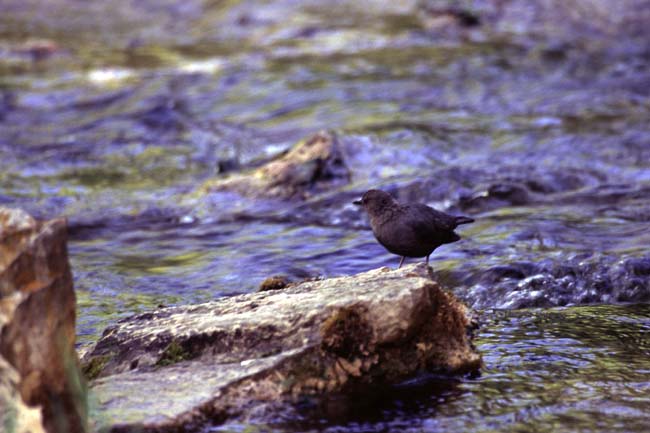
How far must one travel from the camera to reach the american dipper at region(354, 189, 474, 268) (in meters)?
5.25

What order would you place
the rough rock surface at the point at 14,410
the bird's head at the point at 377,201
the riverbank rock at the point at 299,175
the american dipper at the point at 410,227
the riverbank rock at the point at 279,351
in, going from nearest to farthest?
1. the rough rock surface at the point at 14,410
2. the riverbank rock at the point at 279,351
3. the american dipper at the point at 410,227
4. the bird's head at the point at 377,201
5. the riverbank rock at the point at 299,175

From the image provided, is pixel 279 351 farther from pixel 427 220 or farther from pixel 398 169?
pixel 398 169

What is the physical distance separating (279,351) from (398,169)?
5.22 meters

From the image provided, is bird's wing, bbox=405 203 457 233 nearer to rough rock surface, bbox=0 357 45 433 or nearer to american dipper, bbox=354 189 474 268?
american dipper, bbox=354 189 474 268

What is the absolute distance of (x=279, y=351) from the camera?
12.6ft

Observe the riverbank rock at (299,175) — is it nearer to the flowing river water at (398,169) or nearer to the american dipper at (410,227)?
the flowing river water at (398,169)

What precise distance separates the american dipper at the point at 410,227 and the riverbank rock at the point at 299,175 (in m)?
2.82

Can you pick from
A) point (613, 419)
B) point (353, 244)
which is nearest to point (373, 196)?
point (353, 244)

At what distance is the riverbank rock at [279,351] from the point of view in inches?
144

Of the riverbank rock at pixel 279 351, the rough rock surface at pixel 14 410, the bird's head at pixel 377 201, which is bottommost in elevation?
the riverbank rock at pixel 279 351

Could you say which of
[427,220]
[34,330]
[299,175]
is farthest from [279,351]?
[299,175]

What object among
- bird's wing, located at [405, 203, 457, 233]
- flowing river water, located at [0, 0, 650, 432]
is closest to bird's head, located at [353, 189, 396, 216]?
bird's wing, located at [405, 203, 457, 233]


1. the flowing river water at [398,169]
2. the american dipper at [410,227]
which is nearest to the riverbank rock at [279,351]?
the flowing river water at [398,169]

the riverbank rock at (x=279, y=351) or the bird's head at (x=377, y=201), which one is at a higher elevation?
the bird's head at (x=377, y=201)
